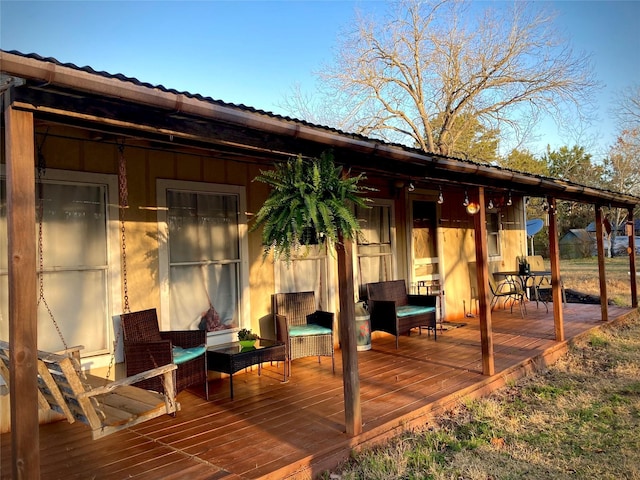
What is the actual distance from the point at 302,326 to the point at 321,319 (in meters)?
0.22

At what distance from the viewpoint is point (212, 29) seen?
9.41 metres

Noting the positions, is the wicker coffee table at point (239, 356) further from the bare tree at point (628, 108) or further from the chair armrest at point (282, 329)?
the bare tree at point (628, 108)

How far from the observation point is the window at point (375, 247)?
20.8 feet

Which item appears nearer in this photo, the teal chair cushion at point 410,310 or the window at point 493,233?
the teal chair cushion at point 410,310

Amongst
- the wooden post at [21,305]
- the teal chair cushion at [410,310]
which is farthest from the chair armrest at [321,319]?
the wooden post at [21,305]

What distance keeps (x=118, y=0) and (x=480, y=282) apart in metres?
6.35

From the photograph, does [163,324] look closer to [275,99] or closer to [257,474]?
[257,474]

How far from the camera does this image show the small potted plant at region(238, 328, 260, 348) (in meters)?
4.34

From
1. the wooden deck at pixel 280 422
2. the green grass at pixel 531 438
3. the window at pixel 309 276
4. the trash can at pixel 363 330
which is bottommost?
the green grass at pixel 531 438

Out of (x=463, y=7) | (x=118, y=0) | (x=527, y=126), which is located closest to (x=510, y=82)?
(x=527, y=126)

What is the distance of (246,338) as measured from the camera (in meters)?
4.52

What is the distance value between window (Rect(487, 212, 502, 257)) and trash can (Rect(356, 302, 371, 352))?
14.2 ft

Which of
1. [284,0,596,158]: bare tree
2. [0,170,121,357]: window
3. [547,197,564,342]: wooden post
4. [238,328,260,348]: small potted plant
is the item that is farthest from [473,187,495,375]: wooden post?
[284,0,596,158]: bare tree

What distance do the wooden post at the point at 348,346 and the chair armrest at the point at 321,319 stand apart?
5.08ft
